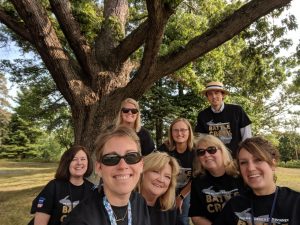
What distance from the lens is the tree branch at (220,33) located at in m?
6.55

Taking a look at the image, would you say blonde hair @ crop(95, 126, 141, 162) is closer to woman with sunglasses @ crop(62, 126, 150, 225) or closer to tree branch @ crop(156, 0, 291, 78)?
woman with sunglasses @ crop(62, 126, 150, 225)

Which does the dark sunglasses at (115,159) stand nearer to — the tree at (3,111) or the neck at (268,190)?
the neck at (268,190)

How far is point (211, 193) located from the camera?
3.74m

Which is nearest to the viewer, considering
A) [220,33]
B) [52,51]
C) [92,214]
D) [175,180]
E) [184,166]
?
[92,214]

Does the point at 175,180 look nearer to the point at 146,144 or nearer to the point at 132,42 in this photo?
the point at 146,144

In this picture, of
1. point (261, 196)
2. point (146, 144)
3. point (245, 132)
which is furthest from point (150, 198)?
point (245, 132)

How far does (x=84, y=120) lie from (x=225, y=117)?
182 inches

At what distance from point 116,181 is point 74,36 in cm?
697

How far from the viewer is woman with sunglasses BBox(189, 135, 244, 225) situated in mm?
3715

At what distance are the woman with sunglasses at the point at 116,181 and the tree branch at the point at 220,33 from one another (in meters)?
5.08

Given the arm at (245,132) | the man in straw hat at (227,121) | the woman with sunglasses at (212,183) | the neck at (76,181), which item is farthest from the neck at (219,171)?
the neck at (76,181)

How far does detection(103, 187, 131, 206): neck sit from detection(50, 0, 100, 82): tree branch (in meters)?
6.88

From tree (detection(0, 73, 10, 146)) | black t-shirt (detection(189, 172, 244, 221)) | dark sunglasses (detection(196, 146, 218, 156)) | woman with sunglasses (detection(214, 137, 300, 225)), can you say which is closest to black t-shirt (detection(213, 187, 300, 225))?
woman with sunglasses (detection(214, 137, 300, 225))

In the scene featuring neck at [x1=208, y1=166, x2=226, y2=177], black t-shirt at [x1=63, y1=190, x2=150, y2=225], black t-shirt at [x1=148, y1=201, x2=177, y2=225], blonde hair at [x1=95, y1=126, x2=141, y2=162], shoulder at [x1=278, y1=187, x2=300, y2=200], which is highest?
blonde hair at [x1=95, y1=126, x2=141, y2=162]
